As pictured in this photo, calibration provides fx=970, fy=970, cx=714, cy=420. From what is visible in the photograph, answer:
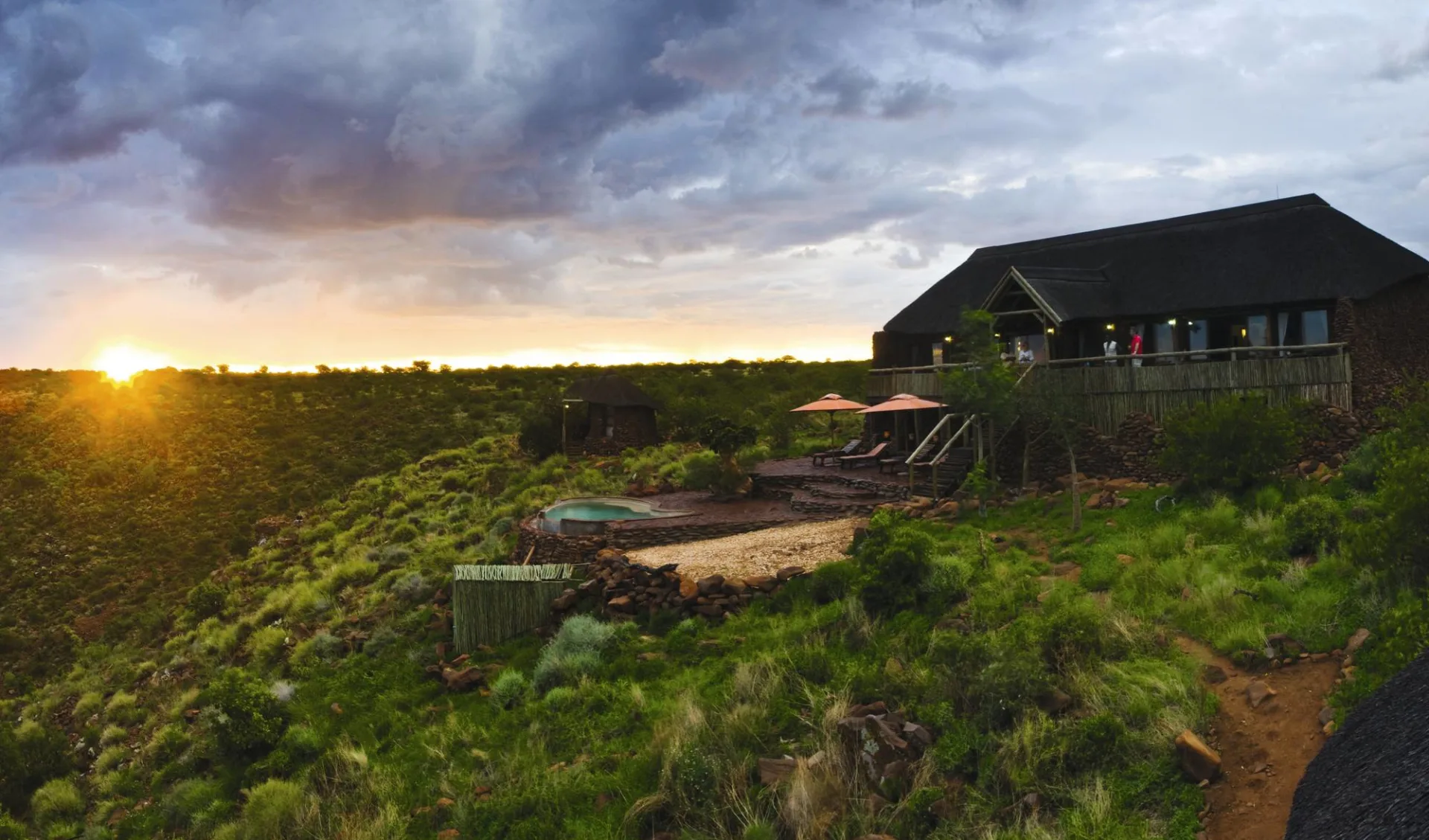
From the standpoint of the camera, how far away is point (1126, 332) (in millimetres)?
28438

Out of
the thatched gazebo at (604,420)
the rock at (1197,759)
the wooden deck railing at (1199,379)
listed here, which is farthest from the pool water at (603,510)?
the rock at (1197,759)

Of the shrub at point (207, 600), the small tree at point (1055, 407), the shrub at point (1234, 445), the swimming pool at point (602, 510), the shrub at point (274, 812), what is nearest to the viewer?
the shrub at point (274, 812)

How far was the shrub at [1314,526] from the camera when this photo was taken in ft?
47.7

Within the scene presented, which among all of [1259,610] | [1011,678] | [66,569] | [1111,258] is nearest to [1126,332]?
[1111,258]

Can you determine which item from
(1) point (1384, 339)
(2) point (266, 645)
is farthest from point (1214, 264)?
(2) point (266, 645)

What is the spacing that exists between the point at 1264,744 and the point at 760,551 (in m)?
12.1

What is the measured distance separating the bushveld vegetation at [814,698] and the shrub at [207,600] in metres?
5.43

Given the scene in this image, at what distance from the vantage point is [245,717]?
1788 centimetres

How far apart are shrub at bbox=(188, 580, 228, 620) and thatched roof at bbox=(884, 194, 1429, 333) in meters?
23.9

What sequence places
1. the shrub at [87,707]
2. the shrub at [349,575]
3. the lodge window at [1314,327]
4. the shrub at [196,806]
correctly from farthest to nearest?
1. the shrub at [349,575]
2. the shrub at [87,707]
3. the lodge window at [1314,327]
4. the shrub at [196,806]

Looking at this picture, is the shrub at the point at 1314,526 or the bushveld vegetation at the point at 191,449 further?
the bushveld vegetation at the point at 191,449

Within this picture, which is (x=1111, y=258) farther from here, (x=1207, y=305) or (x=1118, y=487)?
(x=1118, y=487)

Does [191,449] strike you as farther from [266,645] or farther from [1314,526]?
[1314,526]

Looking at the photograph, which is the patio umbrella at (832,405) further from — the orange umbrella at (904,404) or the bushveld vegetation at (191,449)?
the bushveld vegetation at (191,449)
